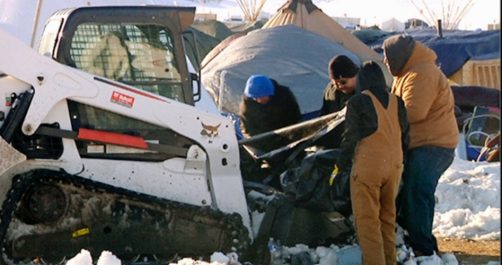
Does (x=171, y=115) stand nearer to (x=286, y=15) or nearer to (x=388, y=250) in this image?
(x=388, y=250)

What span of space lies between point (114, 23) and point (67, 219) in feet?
5.32

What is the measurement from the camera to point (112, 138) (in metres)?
8.34

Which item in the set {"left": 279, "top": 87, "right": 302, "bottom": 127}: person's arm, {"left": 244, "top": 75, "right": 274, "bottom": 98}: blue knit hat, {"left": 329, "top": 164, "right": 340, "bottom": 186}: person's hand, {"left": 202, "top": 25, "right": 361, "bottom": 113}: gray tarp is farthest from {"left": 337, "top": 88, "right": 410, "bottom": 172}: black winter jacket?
{"left": 202, "top": 25, "right": 361, "bottom": 113}: gray tarp

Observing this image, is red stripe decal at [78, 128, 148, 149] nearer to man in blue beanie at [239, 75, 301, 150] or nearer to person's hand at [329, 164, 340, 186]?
person's hand at [329, 164, 340, 186]

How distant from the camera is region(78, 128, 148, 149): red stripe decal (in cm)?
824

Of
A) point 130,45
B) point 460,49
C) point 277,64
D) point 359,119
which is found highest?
point 130,45

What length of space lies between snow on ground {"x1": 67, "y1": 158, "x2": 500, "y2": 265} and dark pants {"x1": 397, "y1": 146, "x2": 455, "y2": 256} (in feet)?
0.95

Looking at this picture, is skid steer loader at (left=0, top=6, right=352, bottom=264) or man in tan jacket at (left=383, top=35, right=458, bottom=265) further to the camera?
man in tan jacket at (left=383, top=35, right=458, bottom=265)

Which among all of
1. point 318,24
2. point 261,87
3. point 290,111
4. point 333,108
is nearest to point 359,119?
point 333,108

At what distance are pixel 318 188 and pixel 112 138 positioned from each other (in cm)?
172

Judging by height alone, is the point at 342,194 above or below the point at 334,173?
below

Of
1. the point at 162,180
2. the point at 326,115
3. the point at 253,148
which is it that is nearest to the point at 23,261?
the point at 162,180

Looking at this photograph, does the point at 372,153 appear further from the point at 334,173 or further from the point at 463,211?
the point at 463,211

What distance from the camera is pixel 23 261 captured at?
8.07m
